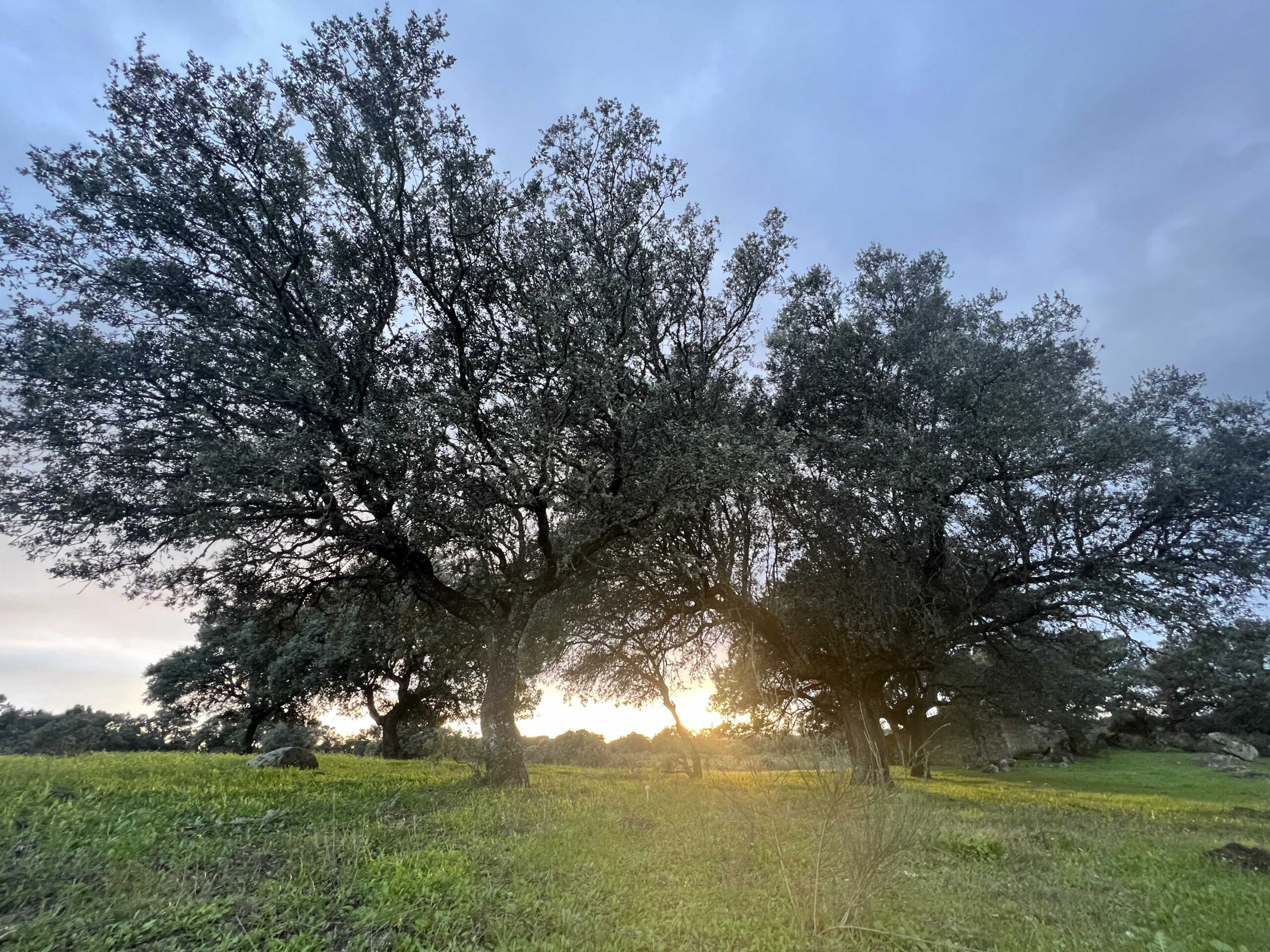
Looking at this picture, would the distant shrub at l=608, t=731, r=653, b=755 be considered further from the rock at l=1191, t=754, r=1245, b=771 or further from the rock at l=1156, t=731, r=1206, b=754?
the rock at l=1156, t=731, r=1206, b=754

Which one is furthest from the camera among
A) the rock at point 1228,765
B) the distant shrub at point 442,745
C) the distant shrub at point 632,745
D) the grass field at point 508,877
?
the distant shrub at point 632,745

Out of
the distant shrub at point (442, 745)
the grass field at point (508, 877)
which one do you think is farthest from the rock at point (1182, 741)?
the distant shrub at point (442, 745)

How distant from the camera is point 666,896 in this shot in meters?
7.71

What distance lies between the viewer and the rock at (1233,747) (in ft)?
125

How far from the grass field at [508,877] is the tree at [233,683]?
68.8 feet

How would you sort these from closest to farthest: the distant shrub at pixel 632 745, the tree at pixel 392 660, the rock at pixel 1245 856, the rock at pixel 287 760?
the rock at pixel 1245 856 → the rock at pixel 287 760 → the tree at pixel 392 660 → the distant shrub at pixel 632 745

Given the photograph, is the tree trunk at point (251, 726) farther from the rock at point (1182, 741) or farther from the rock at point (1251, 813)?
the rock at point (1182, 741)

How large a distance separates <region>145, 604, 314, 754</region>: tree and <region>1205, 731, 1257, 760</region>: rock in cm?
5635

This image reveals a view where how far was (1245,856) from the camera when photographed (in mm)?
11125

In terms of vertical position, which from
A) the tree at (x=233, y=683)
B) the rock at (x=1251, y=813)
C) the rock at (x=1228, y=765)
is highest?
the tree at (x=233, y=683)

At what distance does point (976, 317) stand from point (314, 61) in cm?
1895

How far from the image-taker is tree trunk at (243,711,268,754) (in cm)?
3828

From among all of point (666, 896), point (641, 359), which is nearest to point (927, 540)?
point (641, 359)

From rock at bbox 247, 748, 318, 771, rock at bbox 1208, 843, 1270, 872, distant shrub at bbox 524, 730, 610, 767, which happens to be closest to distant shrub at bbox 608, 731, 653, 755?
distant shrub at bbox 524, 730, 610, 767
